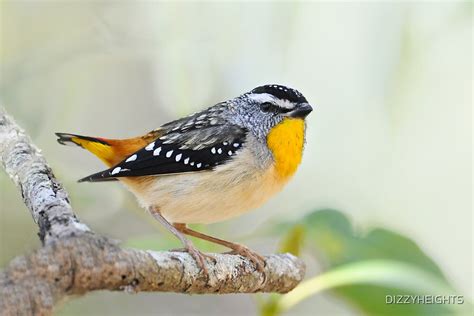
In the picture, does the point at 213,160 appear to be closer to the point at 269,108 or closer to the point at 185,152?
the point at 185,152

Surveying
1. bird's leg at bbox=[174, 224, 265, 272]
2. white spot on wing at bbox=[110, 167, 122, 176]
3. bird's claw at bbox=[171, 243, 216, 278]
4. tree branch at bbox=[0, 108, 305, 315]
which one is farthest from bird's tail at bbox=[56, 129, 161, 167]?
bird's claw at bbox=[171, 243, 216, 278]

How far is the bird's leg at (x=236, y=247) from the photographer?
374 centimetres

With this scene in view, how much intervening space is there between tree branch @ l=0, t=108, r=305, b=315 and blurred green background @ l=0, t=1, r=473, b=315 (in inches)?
16.7

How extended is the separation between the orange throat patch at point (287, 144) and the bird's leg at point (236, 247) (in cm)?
46

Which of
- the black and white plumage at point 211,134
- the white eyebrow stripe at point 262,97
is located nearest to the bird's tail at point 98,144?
the black and white plumage at point 211,134

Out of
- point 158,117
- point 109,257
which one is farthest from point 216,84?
point 109,257

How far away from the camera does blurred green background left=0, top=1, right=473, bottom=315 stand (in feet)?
12.7

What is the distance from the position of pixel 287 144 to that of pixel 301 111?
0.69 feet

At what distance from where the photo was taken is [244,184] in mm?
3953

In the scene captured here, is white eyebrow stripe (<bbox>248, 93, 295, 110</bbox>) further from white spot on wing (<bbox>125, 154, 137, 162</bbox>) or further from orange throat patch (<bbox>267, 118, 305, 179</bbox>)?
white spot on wing (<bbox>125, 154, 137, 162</bbox>)

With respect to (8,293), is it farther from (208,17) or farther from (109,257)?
(208,17)

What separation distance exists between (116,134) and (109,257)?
4966mm

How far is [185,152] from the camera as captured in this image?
4.09m

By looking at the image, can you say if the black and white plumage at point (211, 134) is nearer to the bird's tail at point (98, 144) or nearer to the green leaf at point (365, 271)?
the bird's tail at point (98, 144)
